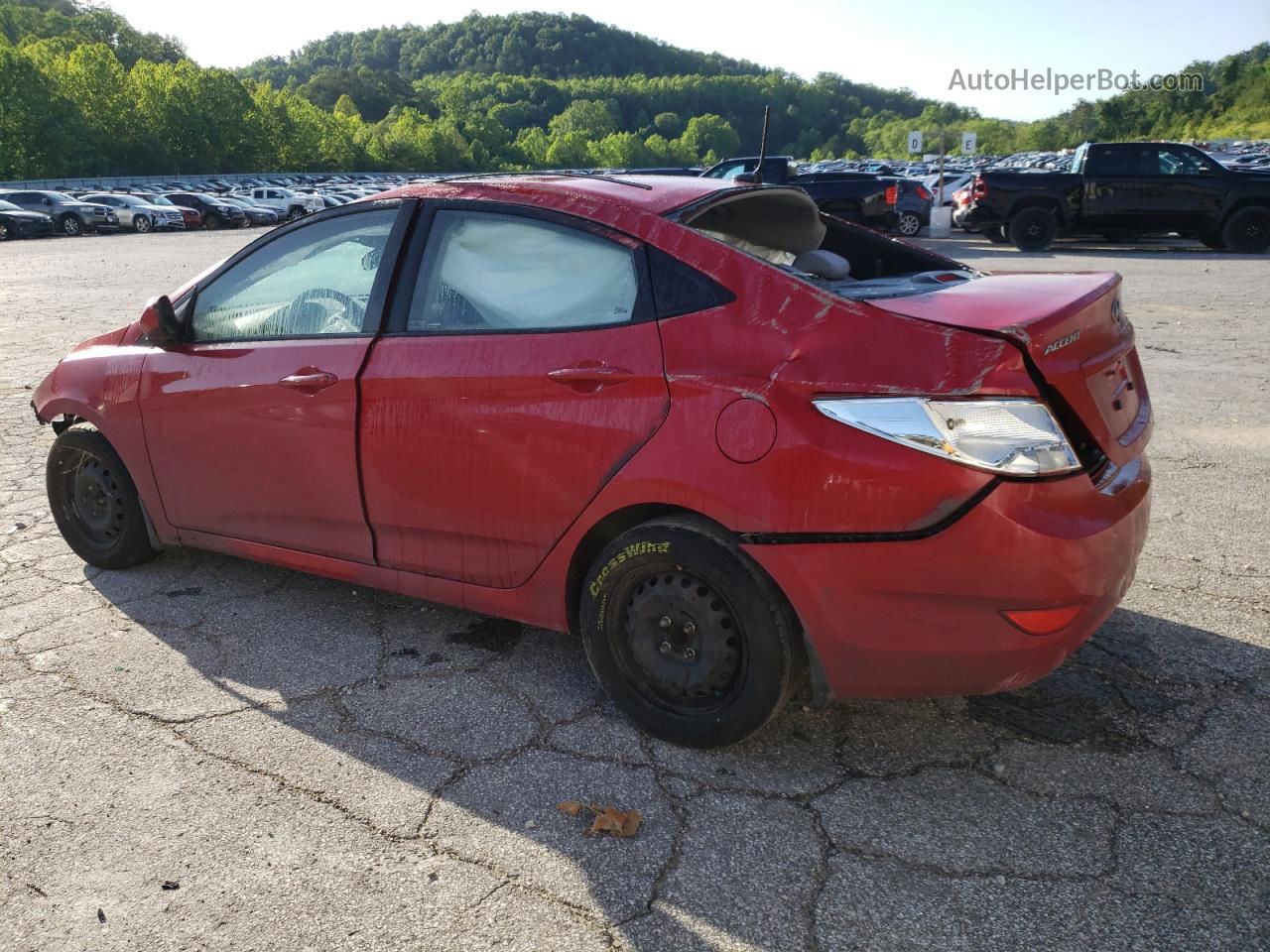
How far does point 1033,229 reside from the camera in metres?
17.5

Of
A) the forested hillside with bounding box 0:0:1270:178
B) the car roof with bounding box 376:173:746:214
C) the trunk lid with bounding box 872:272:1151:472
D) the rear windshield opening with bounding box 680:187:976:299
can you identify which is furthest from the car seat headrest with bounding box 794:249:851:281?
the forested hillside with bounding box 0:0:1270:178

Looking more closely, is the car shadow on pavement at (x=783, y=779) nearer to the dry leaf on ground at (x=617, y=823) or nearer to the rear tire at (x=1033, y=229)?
the dry leaf on ground at (x=617, y=823)

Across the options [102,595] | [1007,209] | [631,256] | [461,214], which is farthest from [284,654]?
[1007,209]

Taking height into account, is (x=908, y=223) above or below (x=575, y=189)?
below

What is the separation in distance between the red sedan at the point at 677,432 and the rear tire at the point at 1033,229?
15.3m

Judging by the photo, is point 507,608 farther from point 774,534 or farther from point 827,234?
point 827,234

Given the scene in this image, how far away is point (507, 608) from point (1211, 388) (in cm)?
596

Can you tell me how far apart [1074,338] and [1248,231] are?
17.3 meters

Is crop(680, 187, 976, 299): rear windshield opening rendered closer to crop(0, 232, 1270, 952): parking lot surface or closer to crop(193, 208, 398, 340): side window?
crop(193, 208, 398, 340): side window

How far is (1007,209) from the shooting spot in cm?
1736

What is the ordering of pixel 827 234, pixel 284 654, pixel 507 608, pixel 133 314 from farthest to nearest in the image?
pixel 133 314
pixel 827 234
pixel 284 654
pixel 507 608

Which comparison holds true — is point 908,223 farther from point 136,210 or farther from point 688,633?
point 136,210

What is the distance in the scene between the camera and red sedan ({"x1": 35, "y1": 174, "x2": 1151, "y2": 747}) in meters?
2.29

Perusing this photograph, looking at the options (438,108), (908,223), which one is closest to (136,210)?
(908,223)
